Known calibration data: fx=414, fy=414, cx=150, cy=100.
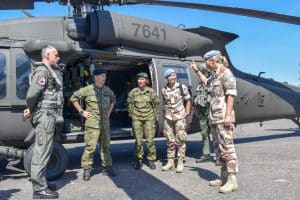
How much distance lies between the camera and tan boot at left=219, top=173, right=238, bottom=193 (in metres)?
5.33

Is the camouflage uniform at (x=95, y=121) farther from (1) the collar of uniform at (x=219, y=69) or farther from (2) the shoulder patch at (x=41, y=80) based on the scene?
(1) the collar of uniform at (x=219, y=69)

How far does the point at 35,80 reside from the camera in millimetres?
5266

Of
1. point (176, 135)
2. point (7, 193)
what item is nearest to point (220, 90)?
point (176, 135)

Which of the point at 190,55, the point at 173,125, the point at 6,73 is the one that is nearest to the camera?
the point at 6,73

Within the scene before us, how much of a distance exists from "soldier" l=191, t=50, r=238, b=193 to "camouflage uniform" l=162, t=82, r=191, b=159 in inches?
51.7

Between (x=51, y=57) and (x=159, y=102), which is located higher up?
(x=51, y=57)

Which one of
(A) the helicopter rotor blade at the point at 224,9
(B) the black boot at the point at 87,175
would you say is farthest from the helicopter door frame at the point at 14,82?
(A) the helicopter rotor blade at the point at 224,9

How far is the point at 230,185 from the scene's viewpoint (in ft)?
17.7

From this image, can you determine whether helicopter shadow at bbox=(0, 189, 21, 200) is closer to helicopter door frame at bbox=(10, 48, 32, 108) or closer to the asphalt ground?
the asphalt ground

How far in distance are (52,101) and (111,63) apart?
2.97 metres

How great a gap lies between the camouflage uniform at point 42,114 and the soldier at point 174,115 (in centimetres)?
228

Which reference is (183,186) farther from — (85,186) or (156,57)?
(156,57)

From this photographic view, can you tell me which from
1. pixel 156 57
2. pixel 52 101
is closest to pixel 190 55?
pixel 156 57

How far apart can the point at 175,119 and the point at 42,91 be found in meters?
2.52
